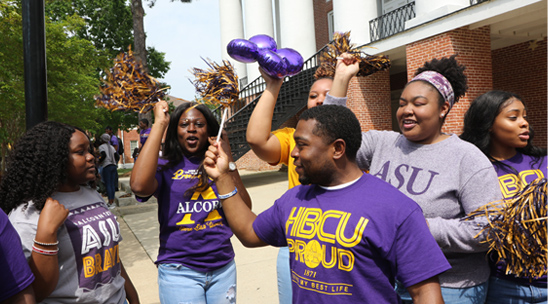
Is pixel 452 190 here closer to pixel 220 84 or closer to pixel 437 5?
pixel 220 84

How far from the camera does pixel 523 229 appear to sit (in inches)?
57.3

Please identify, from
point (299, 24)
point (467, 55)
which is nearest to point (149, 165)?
point (467, 55)

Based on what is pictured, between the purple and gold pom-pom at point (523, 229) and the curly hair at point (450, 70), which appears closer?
the purple and gold pom-pom at point (523, 229)

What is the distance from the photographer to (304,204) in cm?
161

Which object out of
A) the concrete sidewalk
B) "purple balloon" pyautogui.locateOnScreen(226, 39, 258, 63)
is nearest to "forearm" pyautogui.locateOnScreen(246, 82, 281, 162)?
"purple balloon" pyautogui.locateOnScreen(226, 39, 258, 63)

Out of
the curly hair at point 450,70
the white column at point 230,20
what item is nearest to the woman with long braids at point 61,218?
the curly hair at point 450,70

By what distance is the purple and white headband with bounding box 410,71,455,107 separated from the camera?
6.38 ft

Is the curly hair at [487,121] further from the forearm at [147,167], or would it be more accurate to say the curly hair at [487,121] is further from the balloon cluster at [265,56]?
the forearm at [147,167]

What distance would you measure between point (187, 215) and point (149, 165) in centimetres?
38

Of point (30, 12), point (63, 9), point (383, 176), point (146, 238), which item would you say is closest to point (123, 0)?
point (63, 9)

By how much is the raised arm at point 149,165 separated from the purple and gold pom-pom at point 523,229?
170cm

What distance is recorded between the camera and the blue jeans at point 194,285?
2303 mm

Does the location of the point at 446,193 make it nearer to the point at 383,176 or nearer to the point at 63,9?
the point at 383,176

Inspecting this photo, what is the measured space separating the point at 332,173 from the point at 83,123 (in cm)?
1463
